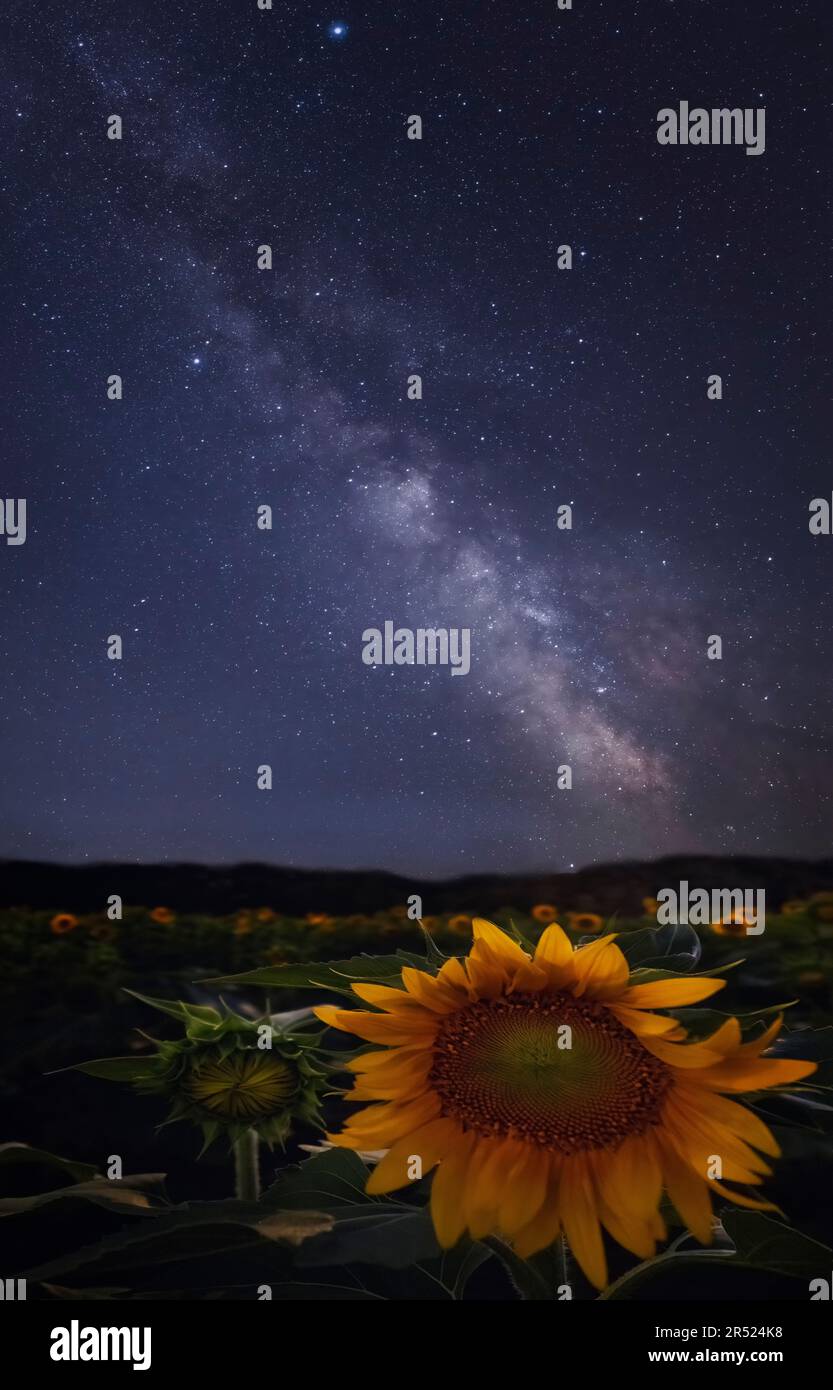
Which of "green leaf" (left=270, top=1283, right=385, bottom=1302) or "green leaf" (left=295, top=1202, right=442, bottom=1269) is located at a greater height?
"green leaf" (left=295, top=1202, right=442, bottom=1269)

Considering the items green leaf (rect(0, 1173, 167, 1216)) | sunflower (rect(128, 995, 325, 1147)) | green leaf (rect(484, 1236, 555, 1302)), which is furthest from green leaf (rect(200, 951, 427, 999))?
green leaf (rect(0, 1173, 167, 1216))

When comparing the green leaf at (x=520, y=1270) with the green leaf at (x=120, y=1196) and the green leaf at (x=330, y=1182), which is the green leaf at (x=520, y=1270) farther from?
the green leaf at (x=120, y=1196)

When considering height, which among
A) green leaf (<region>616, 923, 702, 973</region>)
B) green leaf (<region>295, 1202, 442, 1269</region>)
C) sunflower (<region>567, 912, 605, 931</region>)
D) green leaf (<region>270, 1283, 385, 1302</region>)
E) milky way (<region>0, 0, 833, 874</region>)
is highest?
milky way (<region>0, 0, 833, 874</region>)

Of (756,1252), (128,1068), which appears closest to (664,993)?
(756,1252)

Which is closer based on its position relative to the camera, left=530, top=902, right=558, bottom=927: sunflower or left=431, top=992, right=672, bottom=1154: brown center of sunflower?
left=431, top=992, right=672, bottom=1154: brown center of sunflower

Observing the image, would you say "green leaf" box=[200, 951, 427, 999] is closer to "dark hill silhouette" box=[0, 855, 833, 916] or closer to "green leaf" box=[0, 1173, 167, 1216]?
"green leaf" box=[0, 1173, 167, 1216]

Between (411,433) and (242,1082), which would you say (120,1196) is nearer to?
(242,1082)
